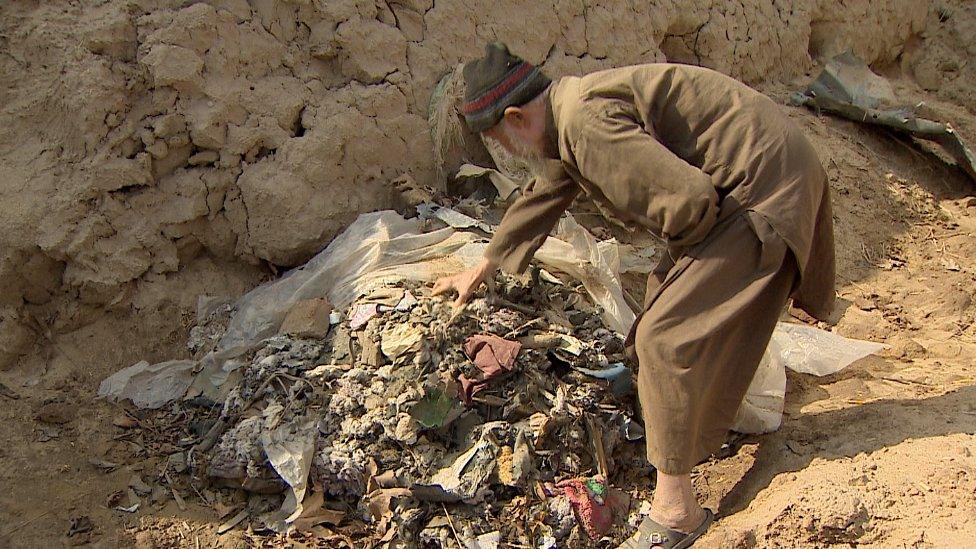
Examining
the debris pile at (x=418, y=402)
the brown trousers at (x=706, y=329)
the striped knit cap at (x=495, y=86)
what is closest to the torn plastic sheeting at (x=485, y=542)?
the debris pile at (x=418, y=402)

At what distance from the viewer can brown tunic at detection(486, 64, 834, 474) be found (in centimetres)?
213

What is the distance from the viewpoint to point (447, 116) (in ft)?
12.7

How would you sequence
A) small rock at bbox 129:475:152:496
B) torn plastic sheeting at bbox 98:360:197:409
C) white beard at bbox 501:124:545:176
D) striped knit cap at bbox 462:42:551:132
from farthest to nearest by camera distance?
torn plastic sheeting at bbox 98:360:197:409
small rock at bbox 129:475:152:496
white beard at bbox 501:124:545:176
striped knit cap at bbox 462:42:551:132

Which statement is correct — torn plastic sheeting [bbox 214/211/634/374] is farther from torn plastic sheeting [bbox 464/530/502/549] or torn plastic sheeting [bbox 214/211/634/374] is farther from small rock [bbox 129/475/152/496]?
torn plastic sheeting [bbox 464/530/502/549]

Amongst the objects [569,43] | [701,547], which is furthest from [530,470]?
[569,43]

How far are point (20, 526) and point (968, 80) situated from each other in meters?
7.24

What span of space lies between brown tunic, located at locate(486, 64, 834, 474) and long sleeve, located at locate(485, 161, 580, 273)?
10cm

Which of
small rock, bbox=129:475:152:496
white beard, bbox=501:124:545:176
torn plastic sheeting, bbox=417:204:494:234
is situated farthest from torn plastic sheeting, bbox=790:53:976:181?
small rock, bbox=129:475:152:496

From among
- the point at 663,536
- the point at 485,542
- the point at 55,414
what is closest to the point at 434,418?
the point at 485,542

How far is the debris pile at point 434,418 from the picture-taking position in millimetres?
2637

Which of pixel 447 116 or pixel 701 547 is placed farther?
pixel 447 116

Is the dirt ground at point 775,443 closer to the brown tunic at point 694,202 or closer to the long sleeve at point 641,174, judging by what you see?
the brown tunic at point 694,202

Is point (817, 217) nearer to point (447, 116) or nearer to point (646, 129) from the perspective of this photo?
point (646, 129)

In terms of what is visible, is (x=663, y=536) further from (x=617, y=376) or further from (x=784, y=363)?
(x=784, y=363)
